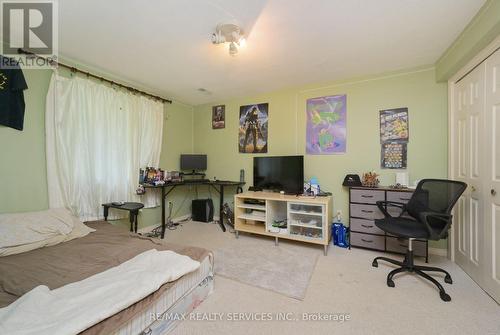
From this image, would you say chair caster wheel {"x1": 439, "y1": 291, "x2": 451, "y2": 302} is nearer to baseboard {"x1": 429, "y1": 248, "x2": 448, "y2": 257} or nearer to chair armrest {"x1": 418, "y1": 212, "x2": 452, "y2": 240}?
chair armrest {"x1": 418, "y1": 212, "x2": 452, "y2": 240}

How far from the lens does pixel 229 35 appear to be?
6.34 feet

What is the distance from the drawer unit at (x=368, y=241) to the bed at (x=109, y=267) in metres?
1.99

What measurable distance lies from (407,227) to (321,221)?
977 millimetres

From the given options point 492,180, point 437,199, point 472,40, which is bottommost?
point 437,199

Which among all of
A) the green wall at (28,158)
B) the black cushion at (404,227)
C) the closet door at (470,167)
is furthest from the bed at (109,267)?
the closet door at (470,167)

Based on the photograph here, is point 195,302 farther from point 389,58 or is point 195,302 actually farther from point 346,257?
point 389,58

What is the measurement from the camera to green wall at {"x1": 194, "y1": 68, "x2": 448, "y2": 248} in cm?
262

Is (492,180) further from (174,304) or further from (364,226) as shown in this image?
(174,304)

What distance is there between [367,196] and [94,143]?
3.70 metres

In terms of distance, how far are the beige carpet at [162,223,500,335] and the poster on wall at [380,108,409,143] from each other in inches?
64.3

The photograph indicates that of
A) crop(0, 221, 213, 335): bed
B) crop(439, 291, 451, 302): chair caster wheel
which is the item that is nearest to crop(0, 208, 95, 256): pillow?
crop(0, 221, 213, 335): bed

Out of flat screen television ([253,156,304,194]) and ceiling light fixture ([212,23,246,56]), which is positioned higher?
ceiling light fixture ([212,23,246,56])

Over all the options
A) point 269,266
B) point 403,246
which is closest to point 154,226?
point 269,266

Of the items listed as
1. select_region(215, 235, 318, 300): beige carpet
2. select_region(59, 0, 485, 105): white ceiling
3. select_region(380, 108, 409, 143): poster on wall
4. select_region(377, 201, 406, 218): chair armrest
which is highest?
select_region(59, 0, 485, 105): white ceiling
